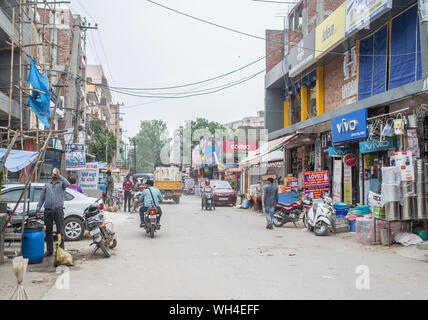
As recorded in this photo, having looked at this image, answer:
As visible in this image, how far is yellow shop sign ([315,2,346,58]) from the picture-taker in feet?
49.8

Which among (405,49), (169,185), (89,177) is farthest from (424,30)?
(169,185)

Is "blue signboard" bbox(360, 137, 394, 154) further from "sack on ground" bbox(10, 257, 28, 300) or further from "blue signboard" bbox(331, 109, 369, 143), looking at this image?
"sack on ground" bbox(10, 257, 28, 300)

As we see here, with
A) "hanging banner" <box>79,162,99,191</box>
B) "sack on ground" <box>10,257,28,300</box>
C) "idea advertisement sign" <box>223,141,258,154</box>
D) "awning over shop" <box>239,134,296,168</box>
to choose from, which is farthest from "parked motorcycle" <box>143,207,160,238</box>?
"idea advertisement sign" <box>223,141,258,154</box>

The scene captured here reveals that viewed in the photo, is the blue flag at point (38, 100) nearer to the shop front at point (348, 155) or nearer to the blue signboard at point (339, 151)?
the shop front at point (348, 155)

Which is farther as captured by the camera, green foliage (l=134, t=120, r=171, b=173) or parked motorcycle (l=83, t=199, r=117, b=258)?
green foliage (l=134, t=120, r=171, b=173)

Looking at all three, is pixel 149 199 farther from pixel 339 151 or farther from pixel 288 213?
pixel 339 151

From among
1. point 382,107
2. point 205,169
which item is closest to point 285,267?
point 382,107

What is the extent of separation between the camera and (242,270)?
23.4 ft

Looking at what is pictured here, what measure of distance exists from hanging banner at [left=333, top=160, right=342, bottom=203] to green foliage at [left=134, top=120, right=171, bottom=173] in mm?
87441

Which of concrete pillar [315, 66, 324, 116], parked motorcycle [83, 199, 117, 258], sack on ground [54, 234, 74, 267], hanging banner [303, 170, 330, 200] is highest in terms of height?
concrete pillar [315, 66, 324, 116]

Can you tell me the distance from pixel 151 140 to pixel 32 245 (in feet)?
324

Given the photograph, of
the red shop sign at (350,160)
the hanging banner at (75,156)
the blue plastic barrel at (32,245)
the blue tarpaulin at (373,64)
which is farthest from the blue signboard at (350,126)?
the hanging banner at (75,156)

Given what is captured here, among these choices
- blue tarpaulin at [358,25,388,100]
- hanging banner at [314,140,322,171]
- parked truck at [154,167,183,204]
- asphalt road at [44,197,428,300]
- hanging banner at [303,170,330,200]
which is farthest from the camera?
parked truck at [154,167,183,204]

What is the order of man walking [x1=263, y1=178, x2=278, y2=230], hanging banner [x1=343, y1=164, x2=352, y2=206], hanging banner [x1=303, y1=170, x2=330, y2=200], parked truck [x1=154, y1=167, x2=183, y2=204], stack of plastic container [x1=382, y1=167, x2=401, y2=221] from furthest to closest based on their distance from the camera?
1. parked truck [x1=154, y1=167, x2=183, y2=204]
2. hanging banner [x1=343, y1=164, x2=352, y2=206]
3. hanging banner [x1=303, y1=170, x2=330, y2=200]
4. man walking [x1=263, y1=178, x2=278, y2=230]
5. stack of plastic container [x1=382, y1=167, x2=401, y2=221]
